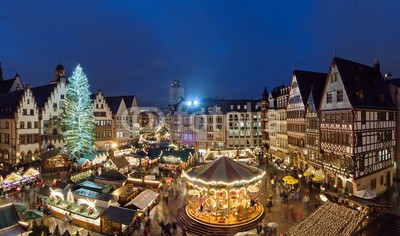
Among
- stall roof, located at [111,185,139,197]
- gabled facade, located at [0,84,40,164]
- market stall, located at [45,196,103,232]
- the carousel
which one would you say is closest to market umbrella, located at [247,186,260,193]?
the carousel

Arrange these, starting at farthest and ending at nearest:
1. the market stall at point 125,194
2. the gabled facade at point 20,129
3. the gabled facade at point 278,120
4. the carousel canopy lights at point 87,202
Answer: the gabled facade at point 278,120
the gabled facade at point 20,129
the market stall at point 125,194
the carousel canopy lights at point 87,202

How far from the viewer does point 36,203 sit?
84.0 ft

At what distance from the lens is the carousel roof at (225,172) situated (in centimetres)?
2033

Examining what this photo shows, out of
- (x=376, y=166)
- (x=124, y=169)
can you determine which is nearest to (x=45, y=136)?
(x=124, y=169)

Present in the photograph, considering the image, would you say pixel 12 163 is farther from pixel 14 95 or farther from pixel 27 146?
pixel 14 95

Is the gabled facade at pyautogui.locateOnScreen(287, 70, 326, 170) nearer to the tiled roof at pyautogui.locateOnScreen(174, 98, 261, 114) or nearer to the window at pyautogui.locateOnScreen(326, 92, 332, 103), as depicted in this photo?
the window at pyautogui.locateOnScreen(326, 92, 332, 103)

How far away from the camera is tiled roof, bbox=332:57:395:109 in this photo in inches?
1052

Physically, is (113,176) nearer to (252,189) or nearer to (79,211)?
(79,211)

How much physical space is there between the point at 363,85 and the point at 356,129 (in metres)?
6.05

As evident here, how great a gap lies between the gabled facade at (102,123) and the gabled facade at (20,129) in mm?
10865

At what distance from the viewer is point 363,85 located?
28.5 m

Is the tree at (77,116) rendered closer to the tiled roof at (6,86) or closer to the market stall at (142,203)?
the market stall at (142,203)

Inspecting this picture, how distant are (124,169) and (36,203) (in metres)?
12.7

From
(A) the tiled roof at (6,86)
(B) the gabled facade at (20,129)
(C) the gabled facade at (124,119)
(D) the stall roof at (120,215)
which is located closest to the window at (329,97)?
(D) the stall roof at (120,215)
